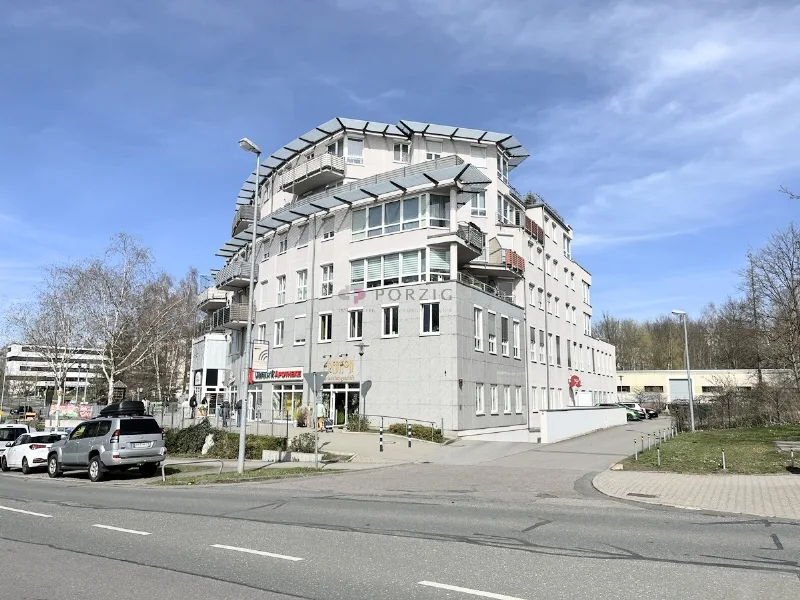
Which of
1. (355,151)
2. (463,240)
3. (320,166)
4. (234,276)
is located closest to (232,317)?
(234,276)

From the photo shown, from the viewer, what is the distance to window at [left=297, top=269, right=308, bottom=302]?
39.3 meters

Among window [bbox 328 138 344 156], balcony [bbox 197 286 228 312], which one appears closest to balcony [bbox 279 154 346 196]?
window [bbox 328 138 344 156]

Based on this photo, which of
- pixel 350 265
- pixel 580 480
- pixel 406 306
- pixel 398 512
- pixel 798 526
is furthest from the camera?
pixel 350 265

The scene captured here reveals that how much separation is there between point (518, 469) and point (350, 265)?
19756 mm

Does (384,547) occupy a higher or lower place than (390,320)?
lower

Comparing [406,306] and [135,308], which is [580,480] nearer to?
[406,306]

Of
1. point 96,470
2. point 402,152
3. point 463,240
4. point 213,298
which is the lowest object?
point 96,470

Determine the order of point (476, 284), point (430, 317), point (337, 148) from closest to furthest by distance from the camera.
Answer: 1. point (430, 317)
2. point (476, 284)
3. point (337, 148)

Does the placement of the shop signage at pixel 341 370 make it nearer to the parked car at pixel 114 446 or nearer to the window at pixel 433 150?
the parked car at pixel 114 446

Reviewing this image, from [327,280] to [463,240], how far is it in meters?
9.70

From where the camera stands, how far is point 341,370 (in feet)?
114

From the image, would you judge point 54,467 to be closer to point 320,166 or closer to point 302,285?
point 302,285

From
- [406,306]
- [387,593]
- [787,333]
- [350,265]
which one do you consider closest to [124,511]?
[387,593]

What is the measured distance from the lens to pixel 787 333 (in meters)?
38.2
